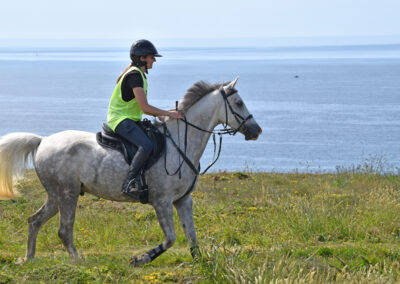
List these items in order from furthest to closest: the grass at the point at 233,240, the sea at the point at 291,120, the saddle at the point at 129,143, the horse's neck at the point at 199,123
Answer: the sea at the point at 291,120 < the horse's neck at the point at 199,123 < the saddle at the point at 129,143 < the grass at the point at 233,240

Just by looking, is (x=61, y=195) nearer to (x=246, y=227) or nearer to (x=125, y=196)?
(x=125, y=196)

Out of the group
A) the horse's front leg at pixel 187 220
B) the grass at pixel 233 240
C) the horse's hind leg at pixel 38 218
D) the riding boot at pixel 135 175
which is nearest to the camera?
the grass at pixel 233 240

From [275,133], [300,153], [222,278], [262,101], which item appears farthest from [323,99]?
[222,278]

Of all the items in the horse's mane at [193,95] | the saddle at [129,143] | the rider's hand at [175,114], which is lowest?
the saddle at [129,143]

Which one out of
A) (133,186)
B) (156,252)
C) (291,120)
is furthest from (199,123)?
(291,120)

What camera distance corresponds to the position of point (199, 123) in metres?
9.27

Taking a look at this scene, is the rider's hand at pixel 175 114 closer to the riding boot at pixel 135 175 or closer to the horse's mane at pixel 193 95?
the horse's mane at pixel 193 95

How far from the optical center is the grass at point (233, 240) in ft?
25.9

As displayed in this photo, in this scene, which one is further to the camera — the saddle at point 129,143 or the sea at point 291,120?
the sea at point 291,120

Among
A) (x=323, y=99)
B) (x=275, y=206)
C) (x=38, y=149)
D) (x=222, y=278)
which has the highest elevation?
(x=38, y=149)

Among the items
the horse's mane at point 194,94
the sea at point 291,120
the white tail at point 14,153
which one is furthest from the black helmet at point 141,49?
the sea at point 291,120

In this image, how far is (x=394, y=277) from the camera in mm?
8273

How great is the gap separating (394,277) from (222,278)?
2488 millimetres

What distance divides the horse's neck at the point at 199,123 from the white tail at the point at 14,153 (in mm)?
2321
